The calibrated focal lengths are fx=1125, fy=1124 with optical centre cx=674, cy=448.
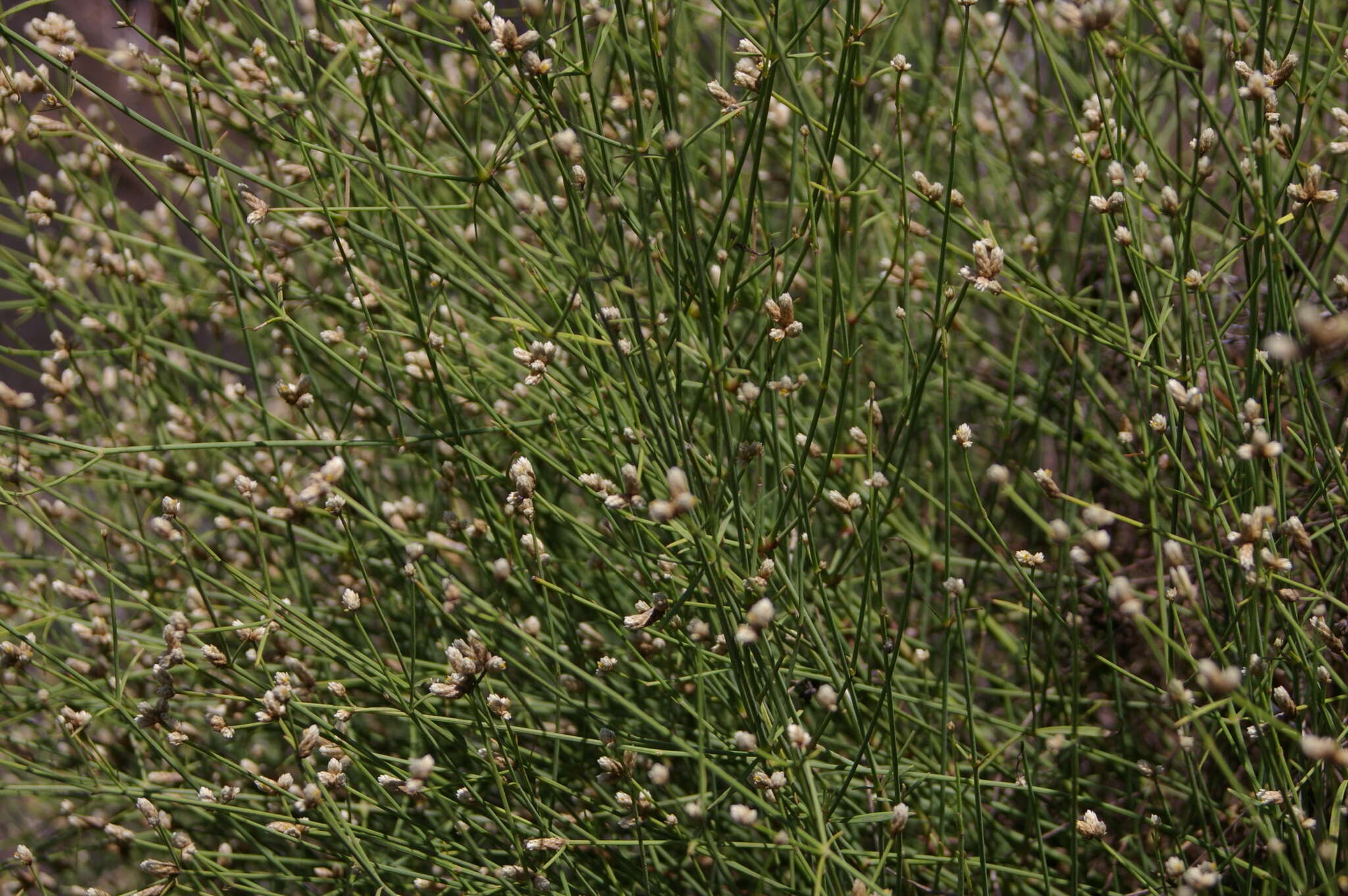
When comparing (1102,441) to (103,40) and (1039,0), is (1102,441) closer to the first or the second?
(1039,0)

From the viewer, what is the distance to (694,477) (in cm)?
139

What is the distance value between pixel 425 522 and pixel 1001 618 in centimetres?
113

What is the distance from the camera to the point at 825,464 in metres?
1.36

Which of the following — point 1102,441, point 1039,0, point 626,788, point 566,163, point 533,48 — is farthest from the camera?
point 1039,0

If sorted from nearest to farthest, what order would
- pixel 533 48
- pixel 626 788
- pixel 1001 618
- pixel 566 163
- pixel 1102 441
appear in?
pixel 533 48 → pixel 566 163 → pixel 626 788 → pixel 1102 441 → pixel 1001 618

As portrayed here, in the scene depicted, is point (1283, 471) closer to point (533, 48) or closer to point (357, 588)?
point (533, 48)

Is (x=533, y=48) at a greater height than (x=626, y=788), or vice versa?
(x=533, y=48)

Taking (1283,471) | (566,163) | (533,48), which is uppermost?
(533,48)

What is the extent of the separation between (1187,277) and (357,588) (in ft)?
4.46

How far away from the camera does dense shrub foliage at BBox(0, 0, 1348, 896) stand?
1.32m

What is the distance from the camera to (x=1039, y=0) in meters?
2.38

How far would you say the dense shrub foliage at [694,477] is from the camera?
4.32ft

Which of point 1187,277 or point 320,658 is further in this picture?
point 320,658

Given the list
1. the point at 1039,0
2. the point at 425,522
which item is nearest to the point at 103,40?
the point at 425,522
